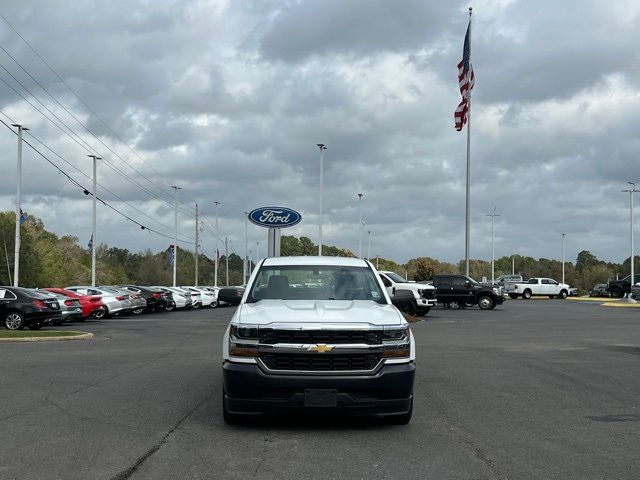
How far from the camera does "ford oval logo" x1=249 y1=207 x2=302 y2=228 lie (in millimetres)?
31516

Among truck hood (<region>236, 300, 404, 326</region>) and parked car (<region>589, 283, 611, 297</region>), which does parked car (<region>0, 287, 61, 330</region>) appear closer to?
truck hood (<region>236, 300, 404, 326</region>)

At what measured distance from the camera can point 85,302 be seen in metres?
31.0

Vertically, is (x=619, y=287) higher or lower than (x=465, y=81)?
lower

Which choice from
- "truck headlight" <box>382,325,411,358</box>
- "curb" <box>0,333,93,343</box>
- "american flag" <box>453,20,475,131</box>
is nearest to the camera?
"truck headlight" <box>382,325,411,358</box>

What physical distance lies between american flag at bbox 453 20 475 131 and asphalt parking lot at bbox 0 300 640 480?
2679cm

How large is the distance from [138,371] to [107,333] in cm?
1143

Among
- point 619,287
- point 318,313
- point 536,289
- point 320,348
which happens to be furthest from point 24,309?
point 619,287

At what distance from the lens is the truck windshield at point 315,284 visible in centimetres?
869

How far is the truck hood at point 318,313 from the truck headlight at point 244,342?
0.07m

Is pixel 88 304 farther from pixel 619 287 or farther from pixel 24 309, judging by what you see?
pixel 619 287

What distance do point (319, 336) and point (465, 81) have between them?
113ft

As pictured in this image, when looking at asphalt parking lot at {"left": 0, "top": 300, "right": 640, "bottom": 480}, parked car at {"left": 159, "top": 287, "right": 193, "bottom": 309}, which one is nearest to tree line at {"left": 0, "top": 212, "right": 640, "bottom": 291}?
parked car at {"left": 159, "top": 287, "right": 193, "bottom": 309}

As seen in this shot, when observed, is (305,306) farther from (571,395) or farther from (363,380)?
(571,395)

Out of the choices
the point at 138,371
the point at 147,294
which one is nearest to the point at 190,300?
A: the point at 147,294
